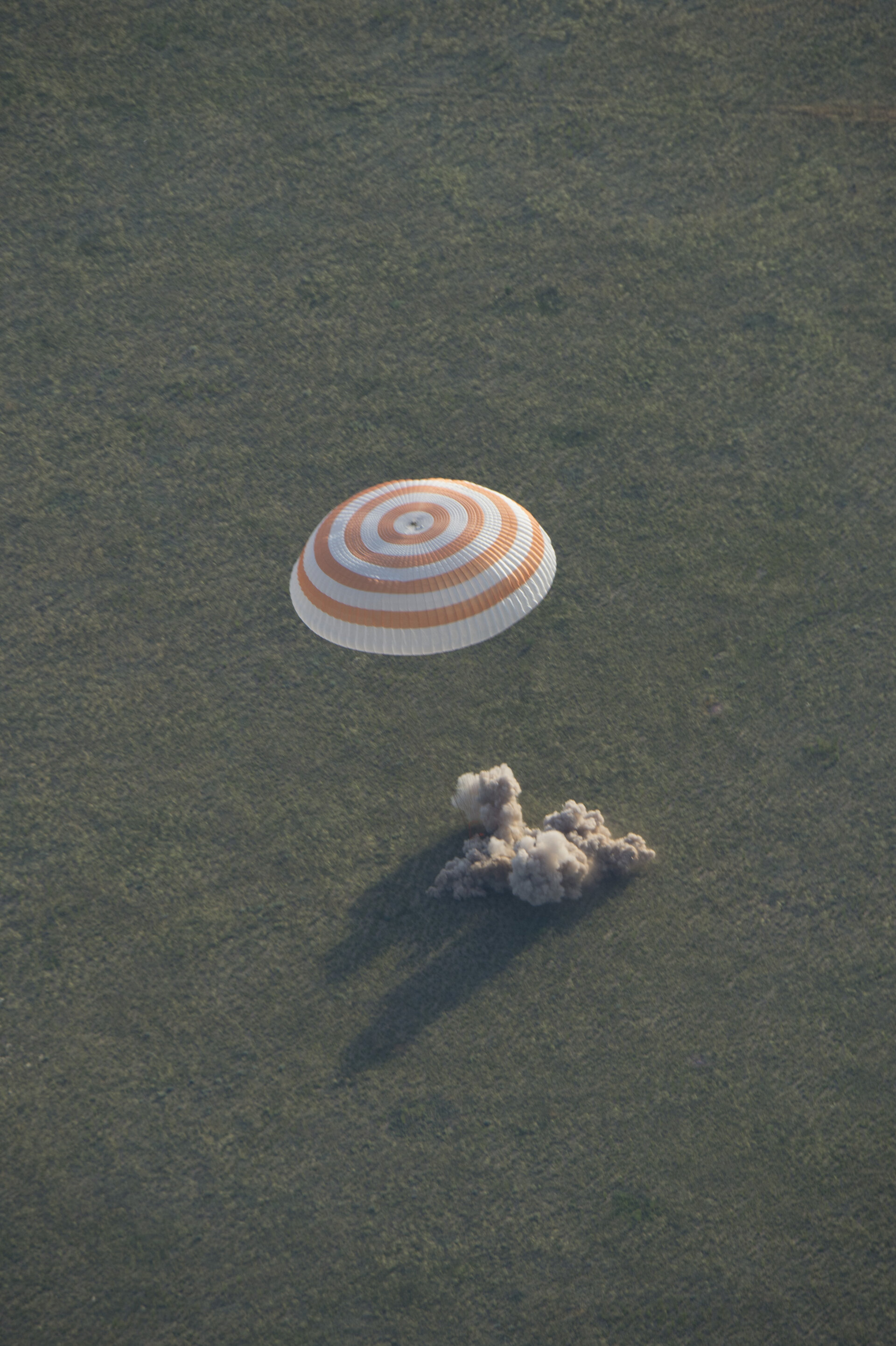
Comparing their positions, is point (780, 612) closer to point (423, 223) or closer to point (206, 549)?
point (206, 549)

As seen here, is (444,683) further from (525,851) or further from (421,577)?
(421,577)

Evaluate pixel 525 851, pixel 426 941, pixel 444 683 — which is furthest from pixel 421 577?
pixel 426 941

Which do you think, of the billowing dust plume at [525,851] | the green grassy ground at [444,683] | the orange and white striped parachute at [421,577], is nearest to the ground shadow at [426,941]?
the green grassy ground at [444,683]

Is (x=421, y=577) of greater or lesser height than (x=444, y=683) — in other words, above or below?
above

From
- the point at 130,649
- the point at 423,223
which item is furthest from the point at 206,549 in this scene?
the point at 423,223

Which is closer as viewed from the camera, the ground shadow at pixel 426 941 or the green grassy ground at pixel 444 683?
the green grassy ground at pixel 444 683

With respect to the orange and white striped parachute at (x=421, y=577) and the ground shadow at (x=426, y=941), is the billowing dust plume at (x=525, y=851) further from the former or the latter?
the orange and white striped parachute at (x=421, y=577)
